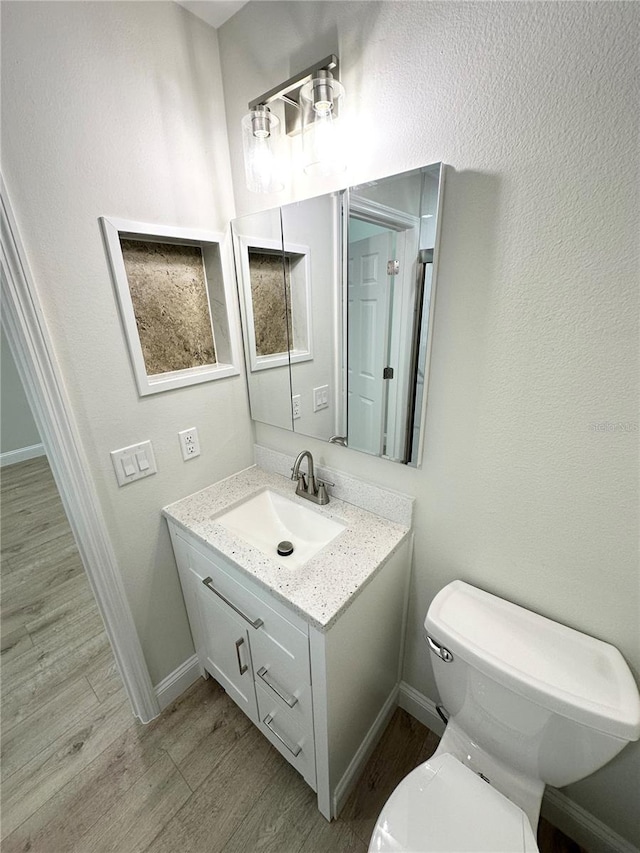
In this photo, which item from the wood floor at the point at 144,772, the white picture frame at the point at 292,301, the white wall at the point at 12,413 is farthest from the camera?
the white wall at the point at 12,413

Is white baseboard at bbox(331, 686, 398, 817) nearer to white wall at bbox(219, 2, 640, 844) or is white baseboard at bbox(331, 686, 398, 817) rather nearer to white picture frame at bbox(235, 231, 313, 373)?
white wall at bbox(219, 2, 640, 844)

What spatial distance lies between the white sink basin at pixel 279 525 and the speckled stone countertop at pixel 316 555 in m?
0.03

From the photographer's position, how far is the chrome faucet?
4.08 feet

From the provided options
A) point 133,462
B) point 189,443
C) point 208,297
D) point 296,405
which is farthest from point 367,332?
point 133,462

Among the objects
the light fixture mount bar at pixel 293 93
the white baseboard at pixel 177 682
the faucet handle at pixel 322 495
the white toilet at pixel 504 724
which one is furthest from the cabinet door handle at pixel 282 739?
the light fixture mount bar at pixel 293 93

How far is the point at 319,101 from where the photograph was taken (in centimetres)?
87

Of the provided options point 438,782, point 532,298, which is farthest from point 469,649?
point 532,298

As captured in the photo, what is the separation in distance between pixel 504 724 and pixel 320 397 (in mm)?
1061

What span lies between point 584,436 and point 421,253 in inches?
23.2

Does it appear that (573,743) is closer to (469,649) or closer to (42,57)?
(469,649)

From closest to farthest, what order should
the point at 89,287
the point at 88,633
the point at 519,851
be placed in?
the point at 519,851 < the point at 89,287 < the point at 88,633

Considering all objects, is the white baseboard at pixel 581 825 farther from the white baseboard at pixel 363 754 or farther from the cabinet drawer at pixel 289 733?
the cabinet drawer at pixel 289 733

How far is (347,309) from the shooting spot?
108cm

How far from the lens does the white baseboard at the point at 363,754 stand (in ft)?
3.61
